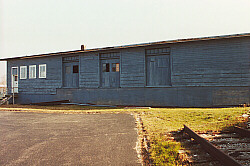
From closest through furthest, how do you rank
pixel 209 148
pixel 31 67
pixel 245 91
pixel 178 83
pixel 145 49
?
pixel 209 148
pixel 245 91
pixel 178 83
pixel 145 49
pixel 31 67

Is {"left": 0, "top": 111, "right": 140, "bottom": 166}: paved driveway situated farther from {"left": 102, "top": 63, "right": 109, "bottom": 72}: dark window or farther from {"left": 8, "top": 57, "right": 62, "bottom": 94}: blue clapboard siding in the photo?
{"left": 8, "top": 57, "right": 62, "bottom": 94}: blue clapboard siding

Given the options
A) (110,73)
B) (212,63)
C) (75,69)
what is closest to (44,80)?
(75,69)

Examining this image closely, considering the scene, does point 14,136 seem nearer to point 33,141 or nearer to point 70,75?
point 33,141

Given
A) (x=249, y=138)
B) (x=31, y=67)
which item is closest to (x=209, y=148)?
(x=249, y=138)

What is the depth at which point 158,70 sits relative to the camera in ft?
50.9

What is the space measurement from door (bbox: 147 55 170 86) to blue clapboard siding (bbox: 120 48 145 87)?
25.6 inches

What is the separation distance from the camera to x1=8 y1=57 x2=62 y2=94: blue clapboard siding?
19198mm

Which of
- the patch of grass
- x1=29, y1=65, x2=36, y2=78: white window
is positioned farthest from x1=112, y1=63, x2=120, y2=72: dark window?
the patch of grass

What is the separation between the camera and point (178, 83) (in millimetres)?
14555

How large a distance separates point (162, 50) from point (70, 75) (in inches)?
400

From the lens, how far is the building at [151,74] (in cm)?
1341

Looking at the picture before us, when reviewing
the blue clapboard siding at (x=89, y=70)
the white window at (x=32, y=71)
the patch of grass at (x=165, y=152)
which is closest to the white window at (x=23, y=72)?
the white window at (x=32, y=71)

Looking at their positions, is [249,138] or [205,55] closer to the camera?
[249,138]

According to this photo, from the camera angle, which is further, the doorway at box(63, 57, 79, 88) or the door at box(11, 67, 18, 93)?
the door at box(11, 67, 18, 93)
